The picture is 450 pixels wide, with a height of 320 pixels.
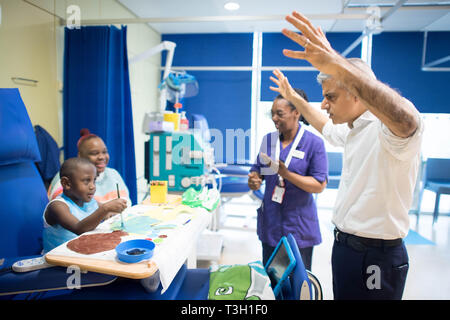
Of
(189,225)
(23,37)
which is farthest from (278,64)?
(23,37)

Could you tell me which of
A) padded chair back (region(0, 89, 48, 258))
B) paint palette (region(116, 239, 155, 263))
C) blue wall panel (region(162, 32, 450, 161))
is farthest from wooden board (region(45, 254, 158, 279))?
blue wall panel (region(162, 32, 450, 161))

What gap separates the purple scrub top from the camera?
1.49 meters

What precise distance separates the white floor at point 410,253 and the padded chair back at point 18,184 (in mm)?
1464

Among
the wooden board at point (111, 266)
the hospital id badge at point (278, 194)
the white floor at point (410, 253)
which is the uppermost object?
the hospital id badge at point (278, 194)

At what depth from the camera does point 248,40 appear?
3.76 metres

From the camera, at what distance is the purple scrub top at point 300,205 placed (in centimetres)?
149

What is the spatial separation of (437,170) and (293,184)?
2.14 feet

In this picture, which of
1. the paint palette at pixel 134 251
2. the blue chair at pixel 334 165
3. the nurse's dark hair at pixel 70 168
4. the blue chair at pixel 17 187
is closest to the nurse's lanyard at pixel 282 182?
the paint palette at pixel 134 251

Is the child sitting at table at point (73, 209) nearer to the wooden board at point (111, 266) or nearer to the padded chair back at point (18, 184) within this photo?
the padded chair back at point (18, 184)

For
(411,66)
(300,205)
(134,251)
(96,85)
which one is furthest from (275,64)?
(134,251)

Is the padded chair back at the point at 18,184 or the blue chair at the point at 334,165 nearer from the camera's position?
the padded chair back at the point at 18,184

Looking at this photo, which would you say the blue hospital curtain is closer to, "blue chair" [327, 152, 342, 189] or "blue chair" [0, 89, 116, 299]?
"blue chair" [0, 89, 116, 299]

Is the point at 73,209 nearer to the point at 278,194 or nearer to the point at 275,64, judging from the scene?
the point at 278,194
